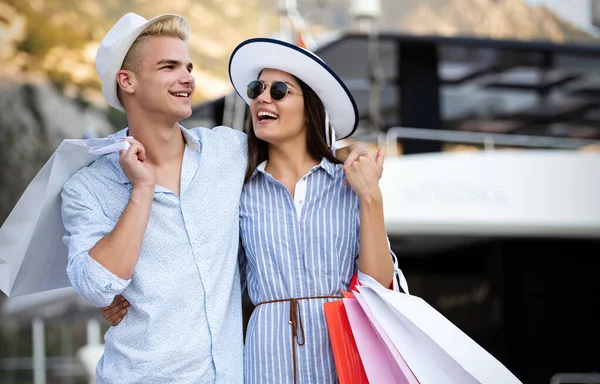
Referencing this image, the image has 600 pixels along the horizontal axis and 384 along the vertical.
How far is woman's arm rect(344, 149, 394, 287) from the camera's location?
281 centimetres

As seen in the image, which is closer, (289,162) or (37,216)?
(37,216)

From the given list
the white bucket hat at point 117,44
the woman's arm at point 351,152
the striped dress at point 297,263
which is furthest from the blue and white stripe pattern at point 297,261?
the white bucket hat at point 117,44

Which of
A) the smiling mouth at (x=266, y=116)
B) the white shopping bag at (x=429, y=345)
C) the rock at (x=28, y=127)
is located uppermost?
the rock at (x=28, y=127)

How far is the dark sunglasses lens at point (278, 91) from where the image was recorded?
2998 millimetres

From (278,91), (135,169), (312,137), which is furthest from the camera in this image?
(312,137)

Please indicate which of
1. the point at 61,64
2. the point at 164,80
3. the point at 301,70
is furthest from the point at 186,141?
the point at 61,64

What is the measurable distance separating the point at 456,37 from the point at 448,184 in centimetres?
215

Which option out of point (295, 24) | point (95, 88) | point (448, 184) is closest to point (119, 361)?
point (295, 24)

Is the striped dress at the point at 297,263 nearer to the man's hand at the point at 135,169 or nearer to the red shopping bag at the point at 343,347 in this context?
the red shopping bag at the point at 343,347

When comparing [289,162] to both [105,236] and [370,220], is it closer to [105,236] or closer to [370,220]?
[370,220]

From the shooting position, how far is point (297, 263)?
288 centimetres

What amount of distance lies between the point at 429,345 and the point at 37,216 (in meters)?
1.33

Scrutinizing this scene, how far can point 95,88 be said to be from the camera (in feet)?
A: 112

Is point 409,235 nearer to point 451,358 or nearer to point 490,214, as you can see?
point 490,214
